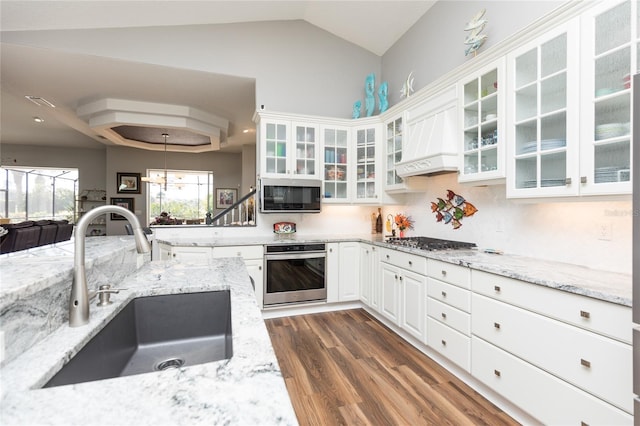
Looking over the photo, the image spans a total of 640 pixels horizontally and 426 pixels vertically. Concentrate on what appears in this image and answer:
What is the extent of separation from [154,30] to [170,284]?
3.54 meters

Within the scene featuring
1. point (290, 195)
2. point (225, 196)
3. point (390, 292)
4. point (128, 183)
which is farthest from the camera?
point (225, 196)

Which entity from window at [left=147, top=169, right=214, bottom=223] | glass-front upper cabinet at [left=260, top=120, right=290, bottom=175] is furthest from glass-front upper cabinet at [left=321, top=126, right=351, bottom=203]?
window at [left=147, top=169, right=214, bottom=223]

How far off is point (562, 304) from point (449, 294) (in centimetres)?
77

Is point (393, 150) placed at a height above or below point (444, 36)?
below

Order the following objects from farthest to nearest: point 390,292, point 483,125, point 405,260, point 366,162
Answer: point 366,162, point 390,292, point 405,260, point 483,125

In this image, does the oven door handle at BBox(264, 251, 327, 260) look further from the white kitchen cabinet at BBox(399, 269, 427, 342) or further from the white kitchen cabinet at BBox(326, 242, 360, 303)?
the white kitchen cabinet at BBox(399, 269, 427, 342)

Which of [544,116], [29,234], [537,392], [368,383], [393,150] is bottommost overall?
[368,383]

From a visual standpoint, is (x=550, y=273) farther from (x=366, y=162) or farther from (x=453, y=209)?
(x=366, y=162)

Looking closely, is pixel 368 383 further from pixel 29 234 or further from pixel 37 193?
pixel 37 193

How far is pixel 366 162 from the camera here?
3852mm

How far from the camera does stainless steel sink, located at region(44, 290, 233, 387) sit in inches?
43.1

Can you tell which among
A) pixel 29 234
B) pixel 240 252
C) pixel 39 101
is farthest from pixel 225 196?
pixel 240 252

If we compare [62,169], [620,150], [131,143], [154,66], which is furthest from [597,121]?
[62,169]

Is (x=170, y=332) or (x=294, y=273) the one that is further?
(x=294, y=273)
